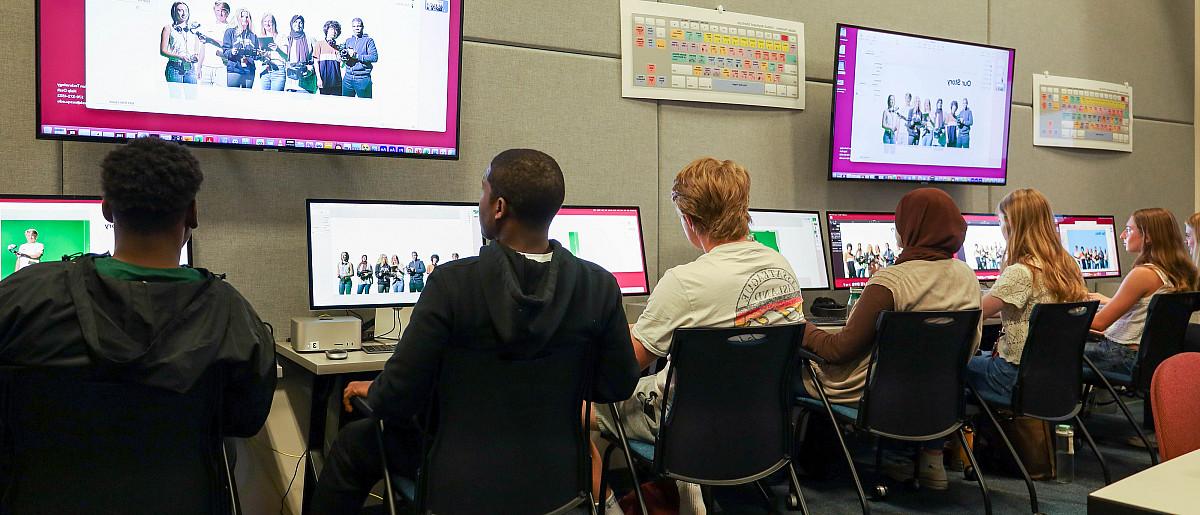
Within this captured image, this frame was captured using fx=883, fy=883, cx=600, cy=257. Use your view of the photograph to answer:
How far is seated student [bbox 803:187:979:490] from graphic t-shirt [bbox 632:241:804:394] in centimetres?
43

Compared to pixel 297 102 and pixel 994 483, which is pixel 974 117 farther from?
pixel 297 102

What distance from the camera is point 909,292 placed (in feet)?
8.86

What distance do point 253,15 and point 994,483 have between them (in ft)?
9.99

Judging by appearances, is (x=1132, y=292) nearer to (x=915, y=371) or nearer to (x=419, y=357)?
(x=915, y=371)

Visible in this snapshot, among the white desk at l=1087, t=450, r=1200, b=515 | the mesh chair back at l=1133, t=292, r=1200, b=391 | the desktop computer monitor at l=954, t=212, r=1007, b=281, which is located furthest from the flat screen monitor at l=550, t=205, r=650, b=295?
the white desk at l=1087, t=450, r=1200, b=515

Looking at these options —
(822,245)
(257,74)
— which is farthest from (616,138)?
(257,74)

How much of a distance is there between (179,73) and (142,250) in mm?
1164

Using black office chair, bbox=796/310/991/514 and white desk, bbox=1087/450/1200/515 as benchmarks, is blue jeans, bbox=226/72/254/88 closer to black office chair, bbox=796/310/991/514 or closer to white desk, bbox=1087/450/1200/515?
black office chair, bbox=796/310/991/514

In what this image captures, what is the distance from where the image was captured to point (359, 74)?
9.22 ft

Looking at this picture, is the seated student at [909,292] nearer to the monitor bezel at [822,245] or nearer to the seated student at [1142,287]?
the monitor bezel at [822,245]

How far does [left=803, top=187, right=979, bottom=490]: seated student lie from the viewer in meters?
2.68

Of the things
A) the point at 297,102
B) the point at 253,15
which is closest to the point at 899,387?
the point at 297,102

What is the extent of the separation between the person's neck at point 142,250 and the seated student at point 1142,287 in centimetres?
361

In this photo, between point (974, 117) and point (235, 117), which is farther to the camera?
point (974, 117)
